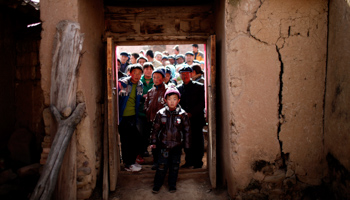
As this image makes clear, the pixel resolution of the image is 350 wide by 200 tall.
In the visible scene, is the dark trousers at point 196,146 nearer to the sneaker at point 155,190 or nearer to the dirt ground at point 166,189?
the dirt ground at point 166,189

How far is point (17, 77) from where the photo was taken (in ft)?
15.8

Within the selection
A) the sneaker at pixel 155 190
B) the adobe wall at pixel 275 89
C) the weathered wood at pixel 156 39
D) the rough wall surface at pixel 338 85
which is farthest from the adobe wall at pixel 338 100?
the sneaker at pixel 155 190

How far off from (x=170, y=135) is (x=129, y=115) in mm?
1067

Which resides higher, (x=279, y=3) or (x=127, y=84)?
(x=279, y=3)

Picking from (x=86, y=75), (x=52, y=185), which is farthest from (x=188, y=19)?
(x=52, y=185)

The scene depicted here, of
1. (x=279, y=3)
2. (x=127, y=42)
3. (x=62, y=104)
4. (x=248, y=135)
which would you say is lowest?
(x=248, y=135)

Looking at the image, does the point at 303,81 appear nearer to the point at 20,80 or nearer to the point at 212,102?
the point at 212,102

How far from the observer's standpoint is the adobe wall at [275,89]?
317 centimetres

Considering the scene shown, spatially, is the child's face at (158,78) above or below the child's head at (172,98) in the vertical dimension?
above

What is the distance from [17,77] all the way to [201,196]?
3945 mm

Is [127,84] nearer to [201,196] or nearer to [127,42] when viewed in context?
[127,42]

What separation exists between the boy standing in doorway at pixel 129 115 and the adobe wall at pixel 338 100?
2.78 m

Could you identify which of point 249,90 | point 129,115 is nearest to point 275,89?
point 249,90

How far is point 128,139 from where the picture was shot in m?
4.34
